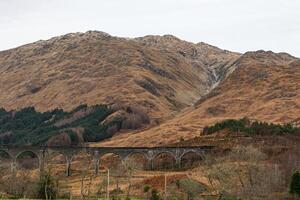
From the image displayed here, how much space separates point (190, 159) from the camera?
480ft

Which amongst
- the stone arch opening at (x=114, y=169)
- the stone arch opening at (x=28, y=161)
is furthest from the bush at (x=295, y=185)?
the stone arch opening at (x=28, y=161)

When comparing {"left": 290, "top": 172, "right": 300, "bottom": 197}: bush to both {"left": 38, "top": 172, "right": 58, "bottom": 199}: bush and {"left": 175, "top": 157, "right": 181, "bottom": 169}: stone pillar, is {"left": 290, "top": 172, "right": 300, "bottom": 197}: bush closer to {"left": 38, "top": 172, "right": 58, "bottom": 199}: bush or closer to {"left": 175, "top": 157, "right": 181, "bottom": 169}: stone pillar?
{"left": 38, "top": 172, "right": 58, "bottom": 199}: bush

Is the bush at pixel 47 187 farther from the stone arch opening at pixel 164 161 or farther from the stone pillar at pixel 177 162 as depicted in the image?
the stone arch opening at pixel 164 161

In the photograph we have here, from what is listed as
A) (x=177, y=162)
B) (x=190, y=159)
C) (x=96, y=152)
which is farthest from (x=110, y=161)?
(x=190, y=159)

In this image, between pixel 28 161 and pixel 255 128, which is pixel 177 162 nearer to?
pixel 255 128

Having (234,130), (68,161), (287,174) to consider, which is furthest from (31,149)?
(287,174)

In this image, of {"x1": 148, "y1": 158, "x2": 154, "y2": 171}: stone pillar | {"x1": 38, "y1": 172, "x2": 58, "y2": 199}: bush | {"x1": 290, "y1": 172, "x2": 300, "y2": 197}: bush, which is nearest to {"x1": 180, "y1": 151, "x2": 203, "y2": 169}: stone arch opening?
{"x1": 148, "y1": 158, "x2": 154, "y2": 171}: stone pillar

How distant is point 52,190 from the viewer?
78.2 metres

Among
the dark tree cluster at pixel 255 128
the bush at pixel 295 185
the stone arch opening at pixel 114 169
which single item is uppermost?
the dark tree cluster at pixel 255 128

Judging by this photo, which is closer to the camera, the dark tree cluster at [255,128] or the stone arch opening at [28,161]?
the dark tree cluster at [255,128]

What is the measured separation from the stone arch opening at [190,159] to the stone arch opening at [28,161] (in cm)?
4115

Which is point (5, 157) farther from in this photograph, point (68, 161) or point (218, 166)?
point (218, 166)

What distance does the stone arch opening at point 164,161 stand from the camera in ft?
490

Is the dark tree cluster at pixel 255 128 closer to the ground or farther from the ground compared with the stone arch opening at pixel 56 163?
farther from the ground
